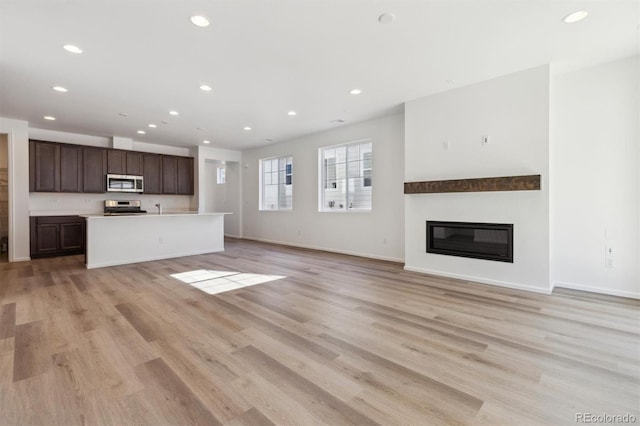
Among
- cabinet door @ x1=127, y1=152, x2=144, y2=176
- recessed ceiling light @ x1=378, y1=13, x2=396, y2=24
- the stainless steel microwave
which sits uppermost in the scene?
recessed ceiling light @ x1=378, y1=13, x2=396, y2=24

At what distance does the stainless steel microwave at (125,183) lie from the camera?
713cm

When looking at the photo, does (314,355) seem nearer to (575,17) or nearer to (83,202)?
(575,17)

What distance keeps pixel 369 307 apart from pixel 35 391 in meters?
2.64

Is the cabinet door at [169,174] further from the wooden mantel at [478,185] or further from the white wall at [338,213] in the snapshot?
the wooden mantel at [478,185]

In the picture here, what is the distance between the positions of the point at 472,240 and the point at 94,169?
8146mm

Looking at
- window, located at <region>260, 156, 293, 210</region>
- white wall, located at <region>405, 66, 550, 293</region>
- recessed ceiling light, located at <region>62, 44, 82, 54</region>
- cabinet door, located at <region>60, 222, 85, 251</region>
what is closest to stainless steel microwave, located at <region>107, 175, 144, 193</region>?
cabinet door, located at <region>60, 222, 85, 251</region>

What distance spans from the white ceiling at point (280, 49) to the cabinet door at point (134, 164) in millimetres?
2342

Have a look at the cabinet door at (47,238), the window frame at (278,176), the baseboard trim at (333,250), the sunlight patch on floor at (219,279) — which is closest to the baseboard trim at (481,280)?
the baseboard trim at (333,250)

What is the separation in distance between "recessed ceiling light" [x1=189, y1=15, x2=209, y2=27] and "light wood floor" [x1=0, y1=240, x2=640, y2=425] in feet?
9.20

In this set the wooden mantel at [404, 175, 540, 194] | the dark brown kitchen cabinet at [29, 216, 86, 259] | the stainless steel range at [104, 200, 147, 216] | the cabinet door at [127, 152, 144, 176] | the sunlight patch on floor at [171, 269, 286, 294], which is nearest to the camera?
the wooden mantel at [404, 175, 540, 194]

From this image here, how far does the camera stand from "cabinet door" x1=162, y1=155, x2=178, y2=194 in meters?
8.11

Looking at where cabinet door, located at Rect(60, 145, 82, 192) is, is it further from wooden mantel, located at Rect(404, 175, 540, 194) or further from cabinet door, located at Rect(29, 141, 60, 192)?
wooden mantel, located at Rect(404, 175, 540, 194)

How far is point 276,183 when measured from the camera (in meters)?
8.48

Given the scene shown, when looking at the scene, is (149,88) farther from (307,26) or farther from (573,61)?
(573,61)
